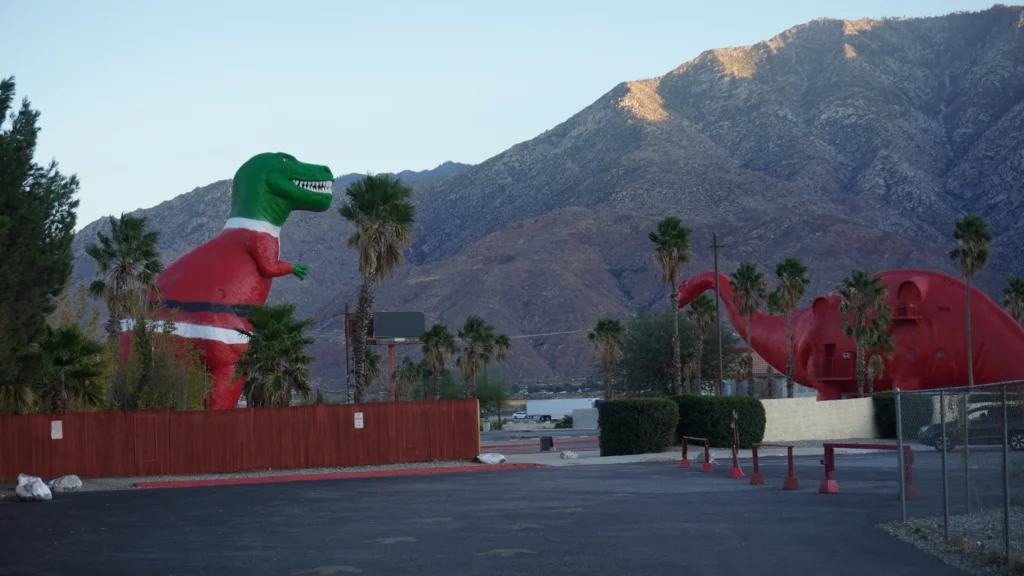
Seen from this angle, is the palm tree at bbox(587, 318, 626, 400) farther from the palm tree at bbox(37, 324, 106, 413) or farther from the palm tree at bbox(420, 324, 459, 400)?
the palm tree at bbox(37, 324, 106, 413)

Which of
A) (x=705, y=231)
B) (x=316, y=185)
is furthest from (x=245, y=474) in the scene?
(x=705, y=231)

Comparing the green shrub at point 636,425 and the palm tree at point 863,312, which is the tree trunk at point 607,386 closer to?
the palm tree at point 863,312

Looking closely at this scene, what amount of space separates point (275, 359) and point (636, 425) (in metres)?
12.1

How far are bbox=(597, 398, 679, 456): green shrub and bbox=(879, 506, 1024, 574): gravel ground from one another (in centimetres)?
2308

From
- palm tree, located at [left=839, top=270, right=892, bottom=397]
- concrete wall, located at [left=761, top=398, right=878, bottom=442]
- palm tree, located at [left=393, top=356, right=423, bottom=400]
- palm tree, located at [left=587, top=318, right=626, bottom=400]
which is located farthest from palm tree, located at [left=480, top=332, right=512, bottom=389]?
concrete wall, located at [left=761, top=398, right=878, bottom=442]

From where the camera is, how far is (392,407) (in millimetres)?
36781

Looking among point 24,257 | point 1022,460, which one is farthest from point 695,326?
point 1022,460

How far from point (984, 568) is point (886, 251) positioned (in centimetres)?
15388

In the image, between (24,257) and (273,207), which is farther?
(273,207)

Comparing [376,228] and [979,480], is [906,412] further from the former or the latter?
[979,480]

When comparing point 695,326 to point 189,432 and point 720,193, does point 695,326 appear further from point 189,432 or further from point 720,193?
point 720,193

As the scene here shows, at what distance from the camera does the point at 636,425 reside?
40469 millimetres

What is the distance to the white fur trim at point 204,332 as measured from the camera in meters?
39.4

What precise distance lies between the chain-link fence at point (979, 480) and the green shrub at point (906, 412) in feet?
29.9
